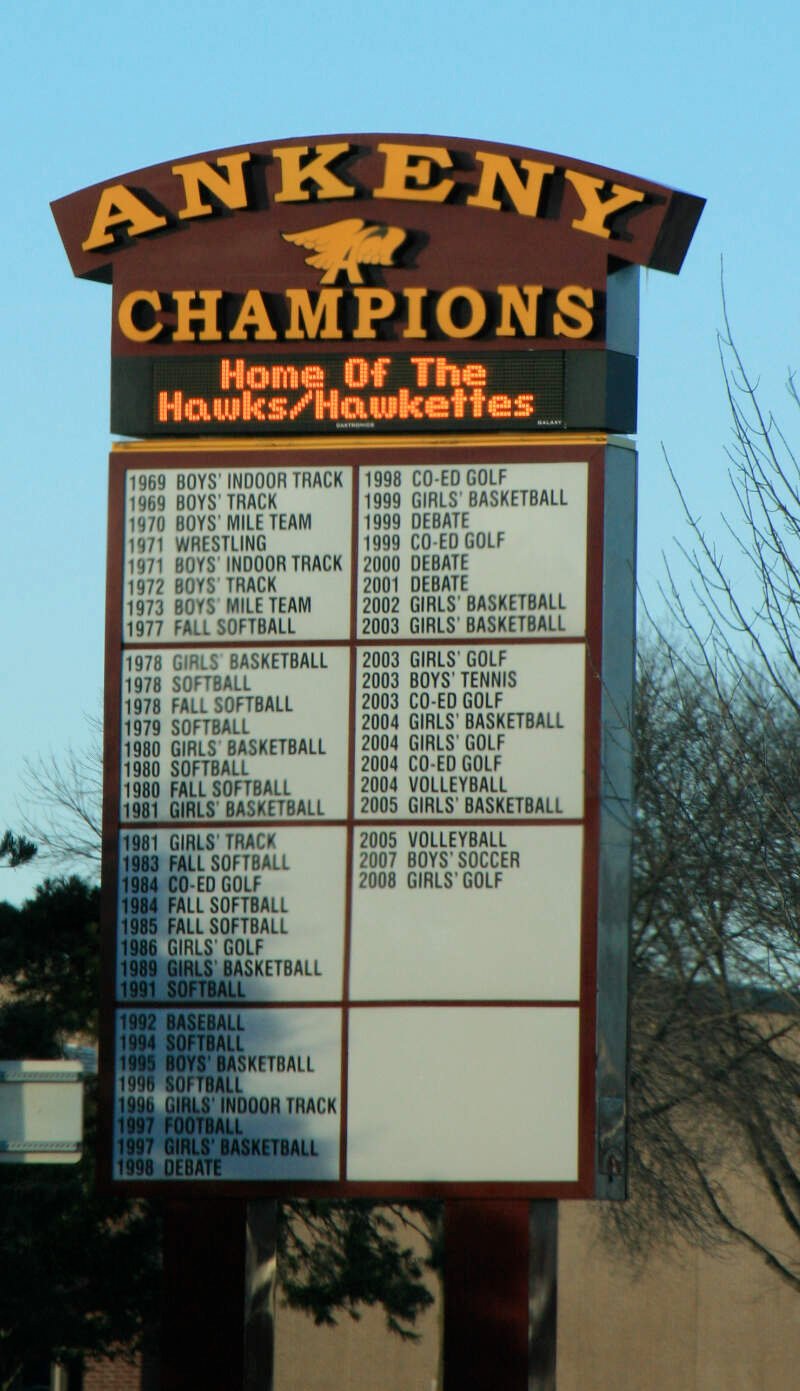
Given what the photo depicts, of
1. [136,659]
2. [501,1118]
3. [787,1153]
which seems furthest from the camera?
[787,1153]

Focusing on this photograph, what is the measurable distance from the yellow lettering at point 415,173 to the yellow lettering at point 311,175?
0.76 ft

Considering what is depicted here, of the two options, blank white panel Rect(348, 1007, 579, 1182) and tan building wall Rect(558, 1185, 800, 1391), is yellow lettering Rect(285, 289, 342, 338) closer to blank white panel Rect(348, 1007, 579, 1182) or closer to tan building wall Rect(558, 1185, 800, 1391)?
blank white panel Rect(348, 1007, 579, 1182)

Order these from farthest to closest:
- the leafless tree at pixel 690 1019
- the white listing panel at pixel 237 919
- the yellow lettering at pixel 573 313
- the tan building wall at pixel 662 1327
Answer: the tan building wall at pixel 662 1327 < the leafless tree at pixel 690 1019 < the yellow lettering at pixel 573 313 < the white listing panel at pixel 237 919

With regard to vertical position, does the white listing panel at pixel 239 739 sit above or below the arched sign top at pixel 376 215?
below

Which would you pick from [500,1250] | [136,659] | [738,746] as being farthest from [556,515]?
[500,1250]

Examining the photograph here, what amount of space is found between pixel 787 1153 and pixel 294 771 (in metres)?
20.4

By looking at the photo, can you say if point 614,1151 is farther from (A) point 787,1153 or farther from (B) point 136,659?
(A) point 787,1153

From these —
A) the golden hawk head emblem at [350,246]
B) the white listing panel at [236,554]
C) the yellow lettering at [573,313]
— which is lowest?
the white listing panel at [236,554]

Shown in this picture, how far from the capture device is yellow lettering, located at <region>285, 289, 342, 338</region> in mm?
12000

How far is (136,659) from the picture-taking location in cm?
1188

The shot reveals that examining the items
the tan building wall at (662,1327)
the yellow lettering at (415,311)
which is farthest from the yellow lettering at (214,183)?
the tan building wall at (662,1327)

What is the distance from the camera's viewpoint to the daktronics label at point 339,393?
1174 centimetres

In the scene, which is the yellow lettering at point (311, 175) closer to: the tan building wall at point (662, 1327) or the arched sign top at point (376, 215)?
the arched sign top at point (376, 215)

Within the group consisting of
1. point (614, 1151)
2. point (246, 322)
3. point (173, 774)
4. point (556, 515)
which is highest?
point (246, 322)
